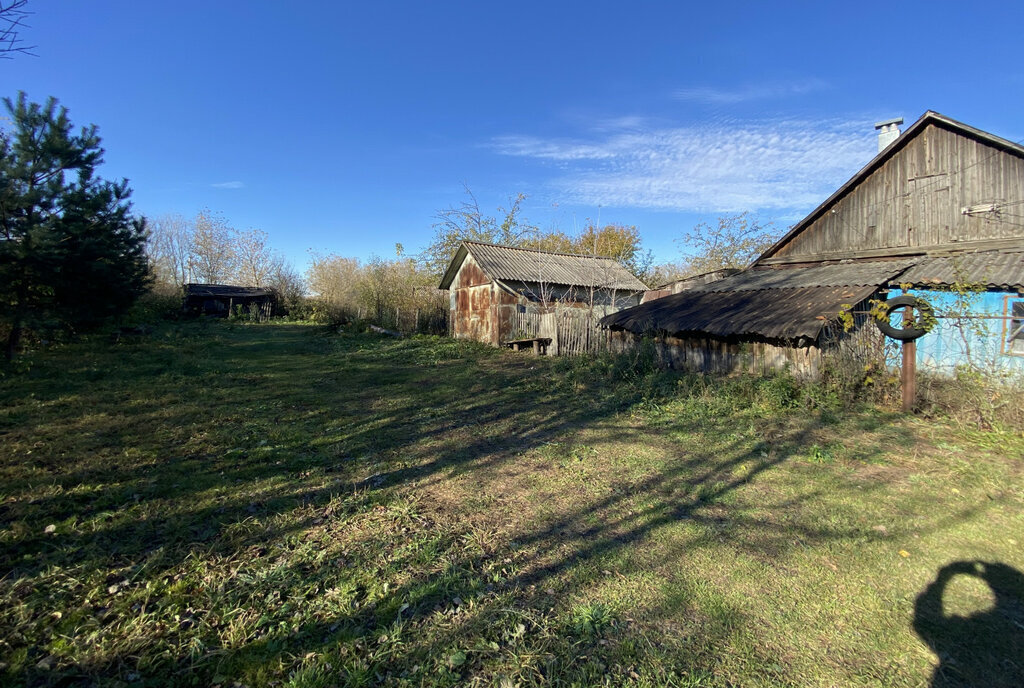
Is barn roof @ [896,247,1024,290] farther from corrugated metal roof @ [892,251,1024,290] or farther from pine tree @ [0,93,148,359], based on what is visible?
pine tree @ [0,93,148,359]

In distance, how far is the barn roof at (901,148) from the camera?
38.4 feet

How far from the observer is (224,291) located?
39156mm

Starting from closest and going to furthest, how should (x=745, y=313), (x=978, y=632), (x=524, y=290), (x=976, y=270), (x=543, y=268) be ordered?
1. (x=978, y=632)
2. (x=976, y=270)
3. (x=745, y=313)
4. (x=524, y=290)
5. (x=543, y=268)

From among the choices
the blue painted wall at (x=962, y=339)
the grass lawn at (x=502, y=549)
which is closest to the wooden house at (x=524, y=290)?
the blue painted wall at (x=962, y=339)

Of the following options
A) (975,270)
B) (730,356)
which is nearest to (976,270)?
(975,270)

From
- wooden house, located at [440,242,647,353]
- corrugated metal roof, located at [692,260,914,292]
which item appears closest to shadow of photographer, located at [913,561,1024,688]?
corrugated metal roof, located at [692,260,914,292]

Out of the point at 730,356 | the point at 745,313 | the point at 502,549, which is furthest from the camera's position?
the point at 745,313

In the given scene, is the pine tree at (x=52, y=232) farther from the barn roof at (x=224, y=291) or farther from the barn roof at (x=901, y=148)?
the barn roof at (x=224, y=291)

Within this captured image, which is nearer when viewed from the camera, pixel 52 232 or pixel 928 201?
pixel 52 232

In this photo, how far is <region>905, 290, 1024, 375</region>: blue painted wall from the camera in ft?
22.6

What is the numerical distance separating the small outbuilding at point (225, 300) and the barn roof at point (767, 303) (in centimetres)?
3408

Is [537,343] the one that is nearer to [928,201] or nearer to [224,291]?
[928,201]

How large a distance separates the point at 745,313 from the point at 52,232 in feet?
53.9

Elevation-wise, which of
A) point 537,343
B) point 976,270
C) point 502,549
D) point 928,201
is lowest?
point 502,549
